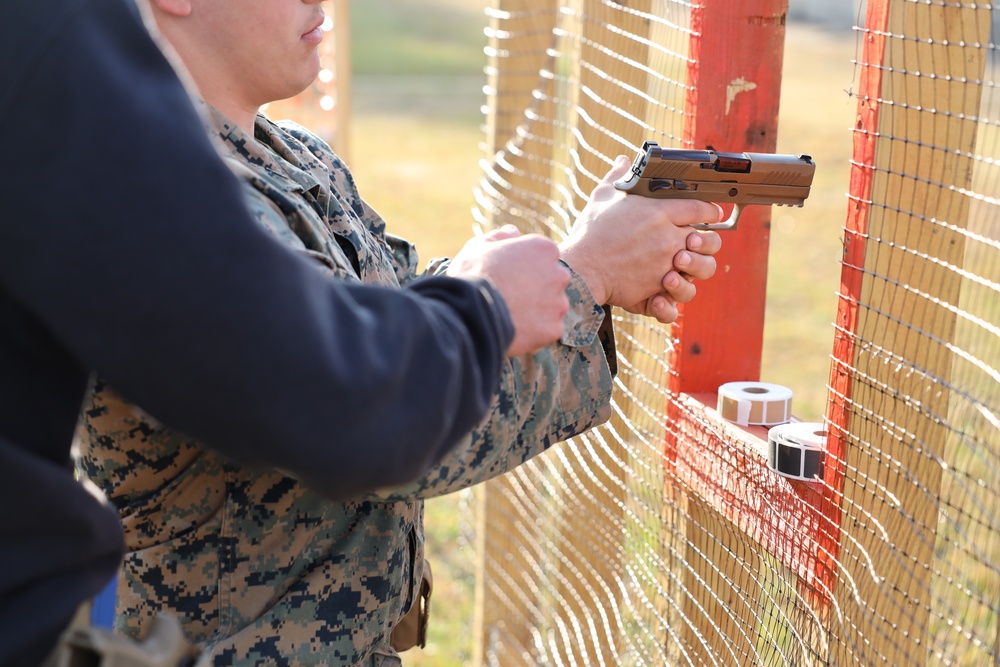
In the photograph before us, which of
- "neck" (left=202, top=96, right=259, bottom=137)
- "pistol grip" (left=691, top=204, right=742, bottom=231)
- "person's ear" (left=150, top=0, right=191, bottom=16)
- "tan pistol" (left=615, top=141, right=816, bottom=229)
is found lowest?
"pistol grip" (left=691, top=204, right=742, bottom=231)

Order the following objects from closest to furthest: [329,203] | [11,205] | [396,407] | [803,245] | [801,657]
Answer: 1. [11,205]
2. [396,407]
3. [329,203]
4. [801,657]
5. [803,245]

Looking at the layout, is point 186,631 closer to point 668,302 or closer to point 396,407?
point 396,407

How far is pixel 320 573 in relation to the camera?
164cm

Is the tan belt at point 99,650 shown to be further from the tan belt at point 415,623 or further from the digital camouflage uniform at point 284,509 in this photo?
the tan belt at point 415,623

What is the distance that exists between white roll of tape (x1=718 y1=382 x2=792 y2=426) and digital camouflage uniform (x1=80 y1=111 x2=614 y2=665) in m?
0.50

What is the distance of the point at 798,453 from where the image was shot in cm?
190

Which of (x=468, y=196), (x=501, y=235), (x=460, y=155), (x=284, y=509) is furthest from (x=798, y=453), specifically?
(x=460, y=155)

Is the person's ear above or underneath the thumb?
above

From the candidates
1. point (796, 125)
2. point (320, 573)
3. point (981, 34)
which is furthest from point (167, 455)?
point (796, 125)

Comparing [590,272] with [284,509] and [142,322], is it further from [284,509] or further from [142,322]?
[142,322]

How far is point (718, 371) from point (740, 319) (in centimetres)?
12

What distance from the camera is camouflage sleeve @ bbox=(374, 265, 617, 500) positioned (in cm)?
146

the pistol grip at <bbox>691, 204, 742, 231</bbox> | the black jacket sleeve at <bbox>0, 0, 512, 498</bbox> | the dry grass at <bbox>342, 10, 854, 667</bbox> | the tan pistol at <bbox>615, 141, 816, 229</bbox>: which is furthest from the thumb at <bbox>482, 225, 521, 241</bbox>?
the dry grass at <bbox>342, 10, 854, 667</bbox>

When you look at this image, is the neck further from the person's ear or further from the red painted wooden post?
the red painted wooden post
